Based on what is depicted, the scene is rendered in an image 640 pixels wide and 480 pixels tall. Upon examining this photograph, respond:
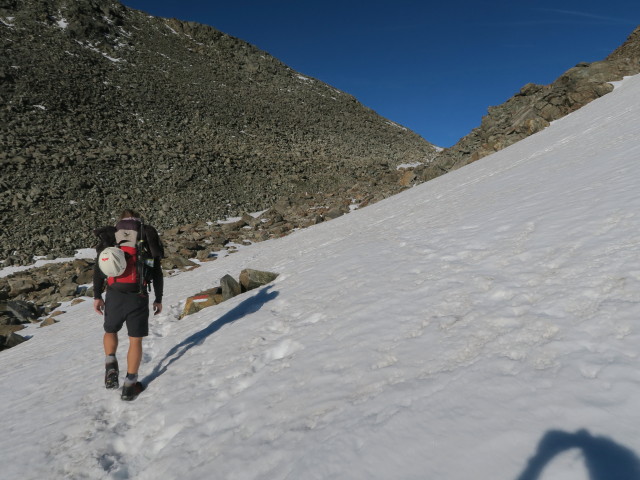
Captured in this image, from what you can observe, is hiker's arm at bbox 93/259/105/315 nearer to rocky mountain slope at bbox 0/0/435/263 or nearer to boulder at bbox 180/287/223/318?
boulder at bbox 180/287/223/318

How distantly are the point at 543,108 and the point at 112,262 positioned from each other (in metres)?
23.2

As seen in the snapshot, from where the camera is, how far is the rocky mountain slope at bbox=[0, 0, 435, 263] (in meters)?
25.4

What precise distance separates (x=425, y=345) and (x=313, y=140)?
4782cm

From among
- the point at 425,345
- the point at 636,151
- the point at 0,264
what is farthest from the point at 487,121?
the point at 0,264

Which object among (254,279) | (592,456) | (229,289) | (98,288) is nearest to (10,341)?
(229,289)

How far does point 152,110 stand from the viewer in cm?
4344

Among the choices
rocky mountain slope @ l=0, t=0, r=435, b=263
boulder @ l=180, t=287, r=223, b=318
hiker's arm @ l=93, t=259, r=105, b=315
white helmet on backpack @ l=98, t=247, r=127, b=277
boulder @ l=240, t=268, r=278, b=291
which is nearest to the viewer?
white helmet on backpack @ l=98, t=247, r=127, b=277

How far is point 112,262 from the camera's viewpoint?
4.26 meters

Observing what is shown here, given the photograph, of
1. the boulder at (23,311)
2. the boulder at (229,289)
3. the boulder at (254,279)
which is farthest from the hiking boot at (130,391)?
the boulder at (23,311)

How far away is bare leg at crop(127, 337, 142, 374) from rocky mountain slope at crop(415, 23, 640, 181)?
65.7 ft

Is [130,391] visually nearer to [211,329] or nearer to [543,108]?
[211,329]

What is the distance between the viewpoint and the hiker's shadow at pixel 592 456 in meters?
1.75

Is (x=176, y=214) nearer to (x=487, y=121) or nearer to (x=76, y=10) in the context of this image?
(x=487, y=121)

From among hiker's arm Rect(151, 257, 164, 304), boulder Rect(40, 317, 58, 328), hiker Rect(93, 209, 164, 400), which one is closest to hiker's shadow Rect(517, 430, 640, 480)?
hiker Rect(93, 209, 164, 400)
